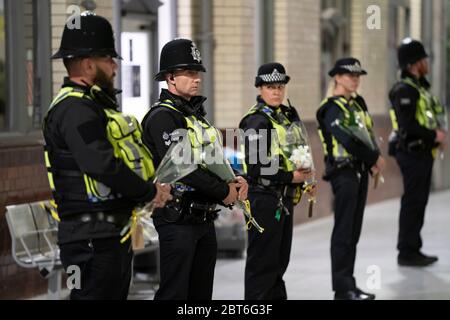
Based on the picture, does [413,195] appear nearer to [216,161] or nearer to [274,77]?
[274,77]

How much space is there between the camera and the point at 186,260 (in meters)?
5.68

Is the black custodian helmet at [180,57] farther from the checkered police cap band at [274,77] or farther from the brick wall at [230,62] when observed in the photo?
the brick wall at [230,62]

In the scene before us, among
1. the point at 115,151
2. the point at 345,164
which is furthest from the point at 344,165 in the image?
the point at 115,151

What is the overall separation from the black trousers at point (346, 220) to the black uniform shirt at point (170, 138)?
276cm

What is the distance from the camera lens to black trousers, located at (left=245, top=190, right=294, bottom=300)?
7.13 meters

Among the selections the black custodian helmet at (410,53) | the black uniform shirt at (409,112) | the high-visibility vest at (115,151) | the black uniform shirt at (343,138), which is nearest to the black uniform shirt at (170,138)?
the high-visibility vest at (115,151)

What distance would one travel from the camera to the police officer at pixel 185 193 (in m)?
5.68

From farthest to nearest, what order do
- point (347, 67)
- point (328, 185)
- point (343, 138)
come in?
point (328, 185), point (347, 67), point (343, 138)

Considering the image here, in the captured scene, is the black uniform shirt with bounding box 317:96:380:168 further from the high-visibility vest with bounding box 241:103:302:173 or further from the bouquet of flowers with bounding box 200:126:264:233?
the bouquet of flowers with bounding box 200:126:264:233

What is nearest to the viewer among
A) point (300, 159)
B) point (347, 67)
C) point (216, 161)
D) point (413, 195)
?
point (216, 161)

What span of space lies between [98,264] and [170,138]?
3.39 ft

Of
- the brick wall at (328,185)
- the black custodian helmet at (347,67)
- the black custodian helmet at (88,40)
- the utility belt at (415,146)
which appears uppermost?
the black custodian helmet at (88,40)

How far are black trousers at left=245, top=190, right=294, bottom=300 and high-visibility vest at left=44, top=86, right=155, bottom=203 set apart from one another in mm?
2140
